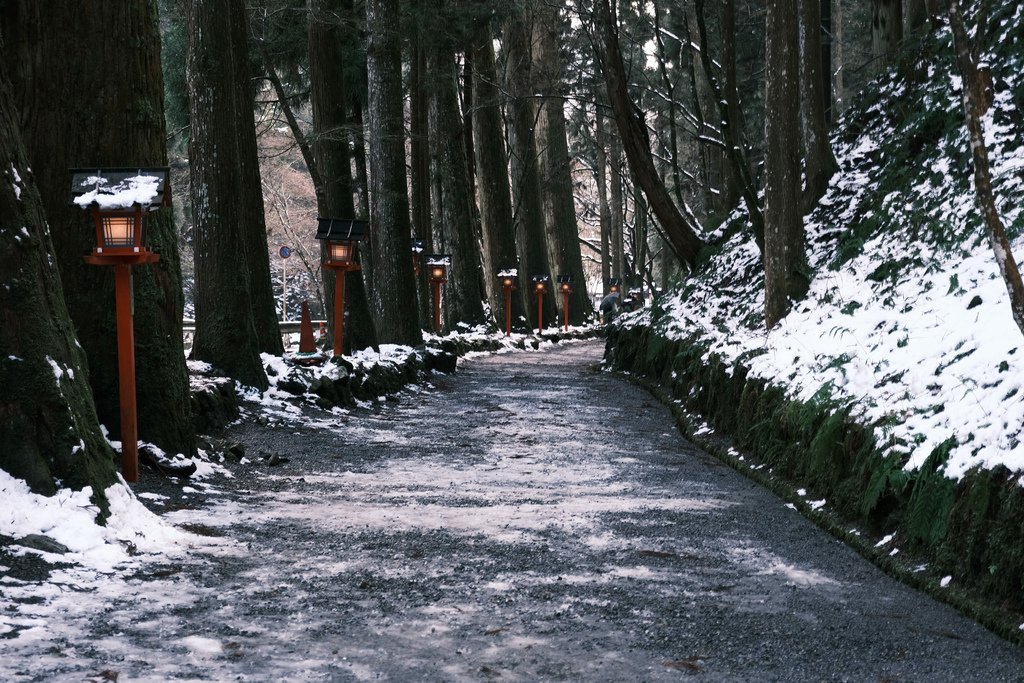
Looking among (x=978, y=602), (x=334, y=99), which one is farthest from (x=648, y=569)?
(x=334, y=99)

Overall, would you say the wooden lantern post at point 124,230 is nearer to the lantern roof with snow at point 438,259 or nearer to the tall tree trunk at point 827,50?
the lantern roof with snow at point 438,259

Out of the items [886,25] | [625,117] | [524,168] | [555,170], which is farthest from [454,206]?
[555,170]

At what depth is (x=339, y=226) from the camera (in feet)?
47.2

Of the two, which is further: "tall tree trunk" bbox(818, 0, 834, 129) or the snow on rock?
"tall tree trunk" bbox(818, 0, 834, 129)

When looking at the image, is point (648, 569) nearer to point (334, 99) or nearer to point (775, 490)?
point (775, 490)

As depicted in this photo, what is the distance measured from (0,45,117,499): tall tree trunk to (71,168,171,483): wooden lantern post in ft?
2.55

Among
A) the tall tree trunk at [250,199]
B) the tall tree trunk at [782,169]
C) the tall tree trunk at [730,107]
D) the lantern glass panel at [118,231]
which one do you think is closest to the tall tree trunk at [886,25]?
the tall tree trunk at [730,107]

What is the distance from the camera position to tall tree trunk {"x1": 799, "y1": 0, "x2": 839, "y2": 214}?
590 inches

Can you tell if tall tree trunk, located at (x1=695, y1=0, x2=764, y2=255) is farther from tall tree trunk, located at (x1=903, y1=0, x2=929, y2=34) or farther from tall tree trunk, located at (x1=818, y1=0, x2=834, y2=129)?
tall tree trunk, located at (x1=818, y1=0, x2=834, y2=129)

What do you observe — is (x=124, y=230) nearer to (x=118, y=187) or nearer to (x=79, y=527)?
(x=118, y=187)

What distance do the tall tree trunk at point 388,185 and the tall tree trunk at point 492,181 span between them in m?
10.2

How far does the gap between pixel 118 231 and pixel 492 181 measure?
79.7 feet

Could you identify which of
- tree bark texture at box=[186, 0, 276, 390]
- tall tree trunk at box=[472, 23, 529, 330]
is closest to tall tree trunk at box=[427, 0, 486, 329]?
tall tree trunk at box=[472, 23, 529, 330]

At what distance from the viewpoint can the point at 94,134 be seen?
25.9ft
